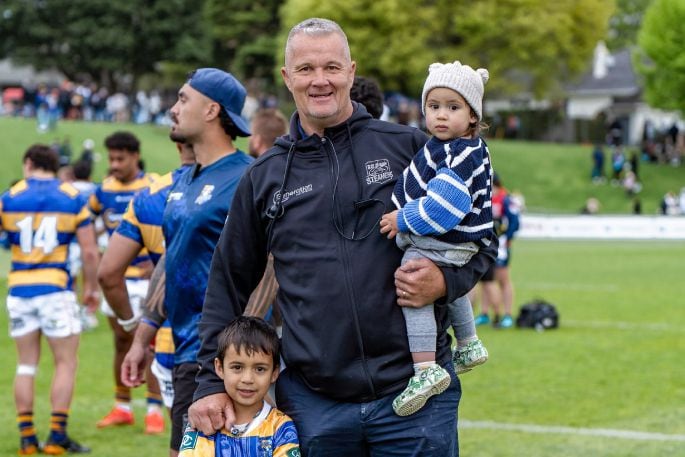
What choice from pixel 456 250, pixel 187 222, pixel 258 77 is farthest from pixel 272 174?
pixel 258 77

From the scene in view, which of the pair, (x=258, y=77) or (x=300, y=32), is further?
(x=258, y=77)

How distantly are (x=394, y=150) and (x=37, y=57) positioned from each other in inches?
2959

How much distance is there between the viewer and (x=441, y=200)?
14.5ft

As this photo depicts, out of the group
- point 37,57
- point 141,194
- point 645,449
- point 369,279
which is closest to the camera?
point 369,279

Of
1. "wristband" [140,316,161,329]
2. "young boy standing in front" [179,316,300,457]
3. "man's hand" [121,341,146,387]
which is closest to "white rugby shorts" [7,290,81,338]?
"wristband" [140,316,161,329]

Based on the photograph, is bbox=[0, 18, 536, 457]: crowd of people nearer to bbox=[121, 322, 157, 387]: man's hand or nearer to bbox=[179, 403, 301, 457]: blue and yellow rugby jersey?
bbox=[179, 403, 301, 457]: blue and yellow rugby jersey

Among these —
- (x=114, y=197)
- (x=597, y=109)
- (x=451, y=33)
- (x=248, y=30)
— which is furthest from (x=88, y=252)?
(x=597, y=109)

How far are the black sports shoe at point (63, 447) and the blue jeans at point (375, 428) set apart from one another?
540 centimetres

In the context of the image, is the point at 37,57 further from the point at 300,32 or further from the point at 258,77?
the point at 300,32

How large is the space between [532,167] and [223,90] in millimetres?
50699

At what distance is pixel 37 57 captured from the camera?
76875mm

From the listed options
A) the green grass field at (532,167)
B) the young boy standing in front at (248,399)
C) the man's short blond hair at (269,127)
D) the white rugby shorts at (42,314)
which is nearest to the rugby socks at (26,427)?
the white rugby shorts at (42,314)

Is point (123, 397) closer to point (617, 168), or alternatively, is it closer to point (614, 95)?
point (617, 168)

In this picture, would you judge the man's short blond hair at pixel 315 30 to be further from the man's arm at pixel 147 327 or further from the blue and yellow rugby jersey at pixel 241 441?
the man's arm at pixel 147 327
